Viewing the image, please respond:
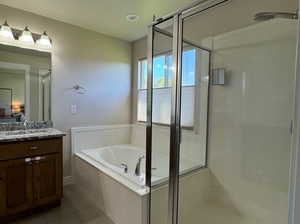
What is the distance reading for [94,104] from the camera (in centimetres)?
296

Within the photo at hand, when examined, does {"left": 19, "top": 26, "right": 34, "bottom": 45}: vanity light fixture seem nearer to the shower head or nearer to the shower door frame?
the shower door frame

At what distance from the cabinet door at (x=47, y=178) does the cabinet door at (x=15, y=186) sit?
0.19 ft

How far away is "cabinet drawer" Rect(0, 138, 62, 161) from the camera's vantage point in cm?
178

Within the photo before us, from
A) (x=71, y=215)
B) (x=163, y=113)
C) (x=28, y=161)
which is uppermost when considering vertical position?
(x=163, y=113)

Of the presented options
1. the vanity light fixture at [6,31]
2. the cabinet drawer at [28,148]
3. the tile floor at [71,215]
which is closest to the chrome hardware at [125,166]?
the tile floor at [71,215]

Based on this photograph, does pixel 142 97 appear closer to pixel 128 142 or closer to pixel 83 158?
pixel 128 142

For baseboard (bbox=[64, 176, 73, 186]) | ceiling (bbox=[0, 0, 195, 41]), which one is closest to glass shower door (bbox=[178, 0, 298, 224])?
ceiling (bbox=[0, 0, 195, 41])

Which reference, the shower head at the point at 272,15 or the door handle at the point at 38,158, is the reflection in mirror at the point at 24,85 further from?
the shower head at the point at 272,15

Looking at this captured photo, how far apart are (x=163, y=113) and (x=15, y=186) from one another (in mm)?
1734

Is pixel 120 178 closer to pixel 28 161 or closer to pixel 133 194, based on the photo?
pixel 133 194

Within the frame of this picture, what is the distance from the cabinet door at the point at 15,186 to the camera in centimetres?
176

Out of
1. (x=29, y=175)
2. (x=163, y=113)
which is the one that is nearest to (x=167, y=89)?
(x=163, y=113)

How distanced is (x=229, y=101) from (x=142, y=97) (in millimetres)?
1573

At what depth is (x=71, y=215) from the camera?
6.52ft
